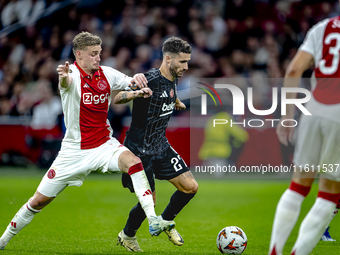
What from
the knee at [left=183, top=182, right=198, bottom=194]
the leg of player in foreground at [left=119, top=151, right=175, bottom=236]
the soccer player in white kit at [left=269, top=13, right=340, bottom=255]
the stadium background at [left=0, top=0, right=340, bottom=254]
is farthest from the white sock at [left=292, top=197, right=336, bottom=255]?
the stadium background at [left=0, top=0, right=340, bottom=254]

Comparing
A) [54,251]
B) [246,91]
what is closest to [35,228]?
[54,251]

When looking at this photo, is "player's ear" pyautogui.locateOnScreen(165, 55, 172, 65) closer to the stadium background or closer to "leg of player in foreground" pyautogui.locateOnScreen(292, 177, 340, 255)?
"leg of player in foreground" pyautogui.locateOnScreen(292, 177, 340, 255)

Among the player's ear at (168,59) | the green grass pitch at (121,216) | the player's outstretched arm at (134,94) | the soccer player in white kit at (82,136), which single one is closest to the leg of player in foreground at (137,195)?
the soccer player in white kit at (82,136)

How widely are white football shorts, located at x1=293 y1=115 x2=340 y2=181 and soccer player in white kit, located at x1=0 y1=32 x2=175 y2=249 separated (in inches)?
73.4

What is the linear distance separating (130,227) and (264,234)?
1983 millimetres

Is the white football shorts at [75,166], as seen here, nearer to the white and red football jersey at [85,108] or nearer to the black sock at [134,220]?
the white and red football jersey at [85,108]

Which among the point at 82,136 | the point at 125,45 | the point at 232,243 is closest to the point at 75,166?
the point at 82,136

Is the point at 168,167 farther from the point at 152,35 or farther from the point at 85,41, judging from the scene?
the point at 152,35

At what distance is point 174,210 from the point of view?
524 cm

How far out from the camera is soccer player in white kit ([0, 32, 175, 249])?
A: 490 centimetres

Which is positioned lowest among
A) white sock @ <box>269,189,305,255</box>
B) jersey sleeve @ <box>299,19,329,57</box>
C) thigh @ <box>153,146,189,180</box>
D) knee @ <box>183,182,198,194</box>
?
knee @ <box>183,182,198,194</box>

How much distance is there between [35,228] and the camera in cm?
642

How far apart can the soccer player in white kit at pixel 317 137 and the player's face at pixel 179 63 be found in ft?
5.74

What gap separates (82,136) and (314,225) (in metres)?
2.65
